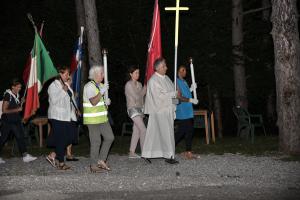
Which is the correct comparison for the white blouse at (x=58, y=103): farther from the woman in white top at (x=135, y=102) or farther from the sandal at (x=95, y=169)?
the woman in white top at (x=135, y=102)

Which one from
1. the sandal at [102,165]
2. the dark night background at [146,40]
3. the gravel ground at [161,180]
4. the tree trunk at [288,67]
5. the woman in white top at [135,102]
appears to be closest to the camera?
the gravel ground at [161,180]

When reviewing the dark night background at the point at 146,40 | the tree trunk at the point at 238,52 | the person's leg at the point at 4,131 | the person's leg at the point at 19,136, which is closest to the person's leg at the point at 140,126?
the person's leg at the point at 19,136

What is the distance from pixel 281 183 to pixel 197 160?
358 cm

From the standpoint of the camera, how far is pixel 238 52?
2152cm

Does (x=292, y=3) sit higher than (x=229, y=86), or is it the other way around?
(x=292, y=3)

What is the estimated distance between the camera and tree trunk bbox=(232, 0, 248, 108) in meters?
21.2

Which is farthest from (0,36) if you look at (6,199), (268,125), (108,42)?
(6,199)

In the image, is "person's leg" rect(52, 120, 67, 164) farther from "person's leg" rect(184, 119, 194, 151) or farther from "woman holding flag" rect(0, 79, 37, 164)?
"person's leg" rect(184, 119, 194, 151)

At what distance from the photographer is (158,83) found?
12.3m

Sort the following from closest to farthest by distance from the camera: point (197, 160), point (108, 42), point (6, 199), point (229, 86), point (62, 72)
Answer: point (6, 199) → point (62, 72) → point (197, 160) → point (229, 86) → point (108, 42)

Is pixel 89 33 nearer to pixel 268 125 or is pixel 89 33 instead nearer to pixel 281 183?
pixel 281 183

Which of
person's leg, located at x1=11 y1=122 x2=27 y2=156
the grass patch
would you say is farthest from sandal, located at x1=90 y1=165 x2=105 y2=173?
the grass patch

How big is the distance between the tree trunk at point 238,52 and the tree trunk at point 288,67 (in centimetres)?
761

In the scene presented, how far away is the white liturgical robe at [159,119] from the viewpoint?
12.4 meters
